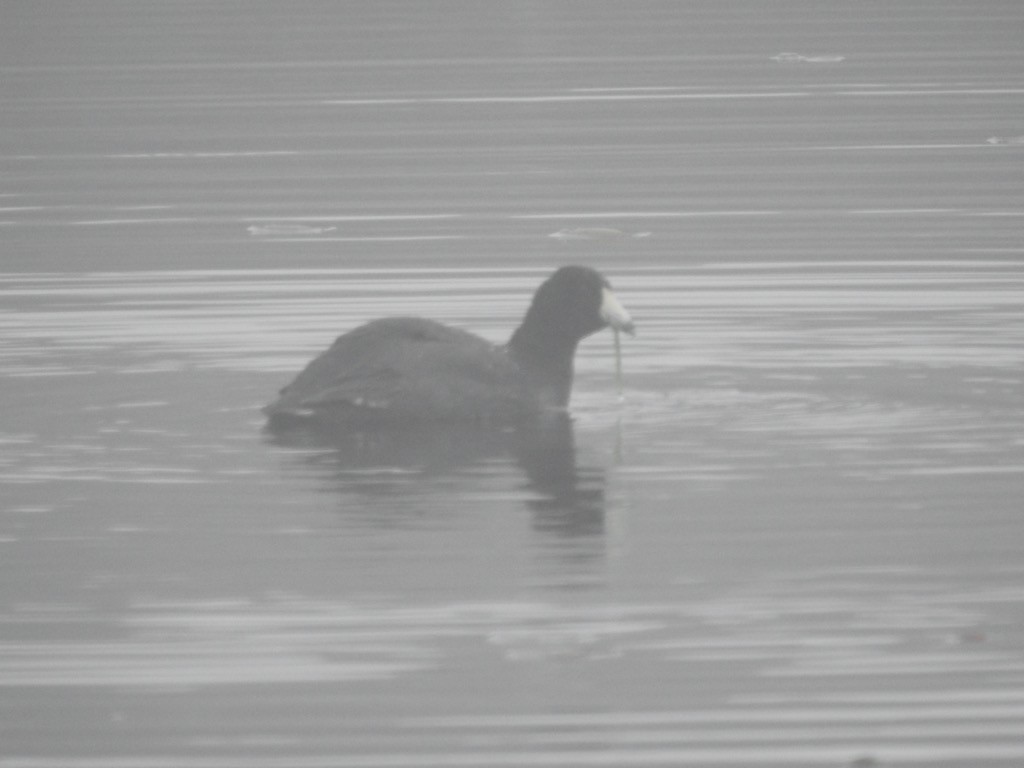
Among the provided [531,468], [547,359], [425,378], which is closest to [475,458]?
[531,468]

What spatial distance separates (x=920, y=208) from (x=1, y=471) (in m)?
11.7

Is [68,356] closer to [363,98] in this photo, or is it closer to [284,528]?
[284,528]

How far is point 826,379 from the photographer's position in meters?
14.0

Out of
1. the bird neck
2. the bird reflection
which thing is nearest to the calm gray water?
the bird reflection

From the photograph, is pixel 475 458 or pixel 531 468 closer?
pixel 531 468

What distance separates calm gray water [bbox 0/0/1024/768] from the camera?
8148 millimetres

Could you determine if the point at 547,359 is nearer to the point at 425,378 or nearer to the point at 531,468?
the point at 425,378

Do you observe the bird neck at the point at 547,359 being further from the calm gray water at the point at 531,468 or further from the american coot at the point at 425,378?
the calm gray water at the point at 531,468

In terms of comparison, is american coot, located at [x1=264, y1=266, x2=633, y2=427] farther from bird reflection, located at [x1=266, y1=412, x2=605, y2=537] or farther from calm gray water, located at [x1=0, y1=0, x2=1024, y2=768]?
calm gray water, located at [x1=0, y1=0, x2=1024, y2=768]

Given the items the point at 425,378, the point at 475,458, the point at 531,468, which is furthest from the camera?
the point at 425,378

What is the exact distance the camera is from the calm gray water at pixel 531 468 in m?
8.15

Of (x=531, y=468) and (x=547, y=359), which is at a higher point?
(x=547, y=359)

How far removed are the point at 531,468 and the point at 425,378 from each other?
1161 mm

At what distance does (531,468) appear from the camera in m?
12.0
